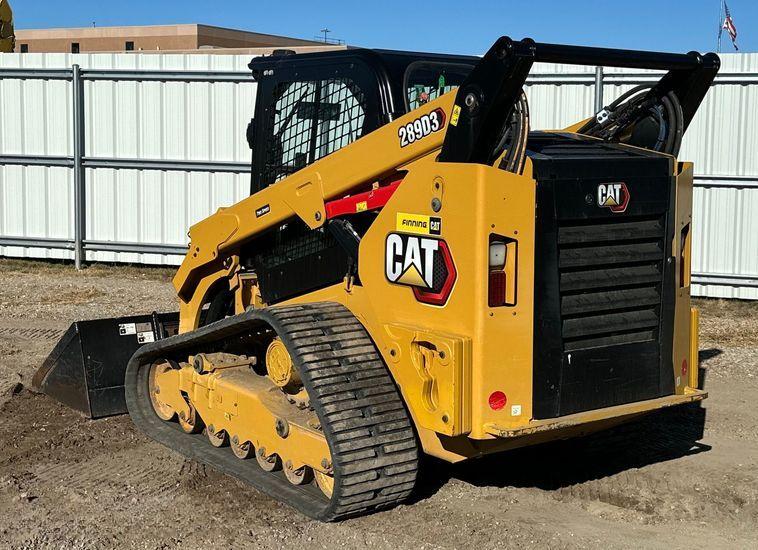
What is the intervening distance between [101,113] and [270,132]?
380 inches

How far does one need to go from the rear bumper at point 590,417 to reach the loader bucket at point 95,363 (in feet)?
11.3

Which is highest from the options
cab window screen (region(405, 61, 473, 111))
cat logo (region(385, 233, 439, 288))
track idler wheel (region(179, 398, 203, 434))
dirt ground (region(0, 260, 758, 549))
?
→ cab window screen (region(405, 61, 473, 111))

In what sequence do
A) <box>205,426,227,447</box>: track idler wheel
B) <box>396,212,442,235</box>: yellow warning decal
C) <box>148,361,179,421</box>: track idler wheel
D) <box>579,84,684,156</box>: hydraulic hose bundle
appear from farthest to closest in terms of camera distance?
<box>148,361,179,421</box>: track idler wheel, <box>205,426,227,447</box>: track idler wheel, <box>579,84,684,156</box>: hydraulic hose bundle, <box>396,212,442,235</box>: yellow warning decal

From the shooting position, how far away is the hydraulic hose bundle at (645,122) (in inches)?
215

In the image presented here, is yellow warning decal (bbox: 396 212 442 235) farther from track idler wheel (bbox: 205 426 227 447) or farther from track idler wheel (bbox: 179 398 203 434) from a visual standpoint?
track idler wheel (bbox: 179 398 203 434)

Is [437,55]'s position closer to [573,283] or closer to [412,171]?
[412,171]

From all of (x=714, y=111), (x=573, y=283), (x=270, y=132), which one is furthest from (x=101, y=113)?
(x=573, y=283)

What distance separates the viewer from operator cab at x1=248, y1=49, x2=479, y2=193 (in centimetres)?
539

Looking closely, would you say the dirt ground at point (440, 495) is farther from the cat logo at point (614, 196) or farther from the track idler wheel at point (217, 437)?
the cat logo at point (614, 196)

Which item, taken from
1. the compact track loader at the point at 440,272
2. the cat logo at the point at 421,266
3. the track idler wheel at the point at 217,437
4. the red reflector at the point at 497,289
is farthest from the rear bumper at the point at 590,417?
the track idler wheel at the point at 217,437

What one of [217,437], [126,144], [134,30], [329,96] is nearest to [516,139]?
[329,96]

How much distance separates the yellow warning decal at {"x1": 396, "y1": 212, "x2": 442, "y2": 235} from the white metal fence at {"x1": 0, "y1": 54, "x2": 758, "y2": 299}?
9.00 meters

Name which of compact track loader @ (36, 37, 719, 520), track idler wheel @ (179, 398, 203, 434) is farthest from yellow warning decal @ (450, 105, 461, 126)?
track idler wheel @ (179, 398, 203, 434)

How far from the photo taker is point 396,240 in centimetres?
496
